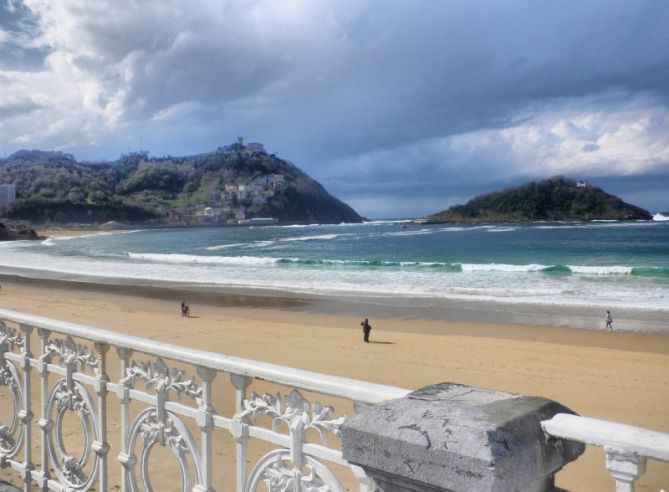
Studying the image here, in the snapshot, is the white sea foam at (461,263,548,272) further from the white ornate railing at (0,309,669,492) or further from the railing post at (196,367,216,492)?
the railing post at (196,367,216,492)

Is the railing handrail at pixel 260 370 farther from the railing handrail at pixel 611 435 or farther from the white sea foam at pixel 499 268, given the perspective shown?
the white sea foam at pixel 499 268

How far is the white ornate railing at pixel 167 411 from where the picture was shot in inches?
73.5

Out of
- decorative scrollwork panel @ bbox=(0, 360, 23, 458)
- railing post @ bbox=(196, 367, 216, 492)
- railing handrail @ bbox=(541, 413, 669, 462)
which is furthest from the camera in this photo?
decorative scrollwork panel @ bbox=(0, 360, 23, 458)

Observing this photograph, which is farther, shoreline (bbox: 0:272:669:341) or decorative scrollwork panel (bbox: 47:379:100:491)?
shoreline (bbox: 0:272:669:341)

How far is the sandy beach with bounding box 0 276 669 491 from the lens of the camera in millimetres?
9984

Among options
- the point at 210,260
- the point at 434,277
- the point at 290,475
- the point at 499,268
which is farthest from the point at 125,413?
the point at 210,260

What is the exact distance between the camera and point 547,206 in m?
168

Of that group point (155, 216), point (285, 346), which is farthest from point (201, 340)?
point (155, 216)

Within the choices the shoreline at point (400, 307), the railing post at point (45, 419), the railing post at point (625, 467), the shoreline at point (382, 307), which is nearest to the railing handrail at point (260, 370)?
the railing post at point (45, 419)

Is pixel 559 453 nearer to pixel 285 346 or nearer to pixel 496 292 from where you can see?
pixel 285 346

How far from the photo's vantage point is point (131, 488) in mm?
2561

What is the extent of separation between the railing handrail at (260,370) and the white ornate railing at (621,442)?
485 millimetres

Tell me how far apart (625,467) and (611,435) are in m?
0.08

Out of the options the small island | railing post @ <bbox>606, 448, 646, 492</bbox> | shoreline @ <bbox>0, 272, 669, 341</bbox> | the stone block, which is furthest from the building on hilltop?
railing post @ <bbox>606, 448, 646, 492</bbox>
